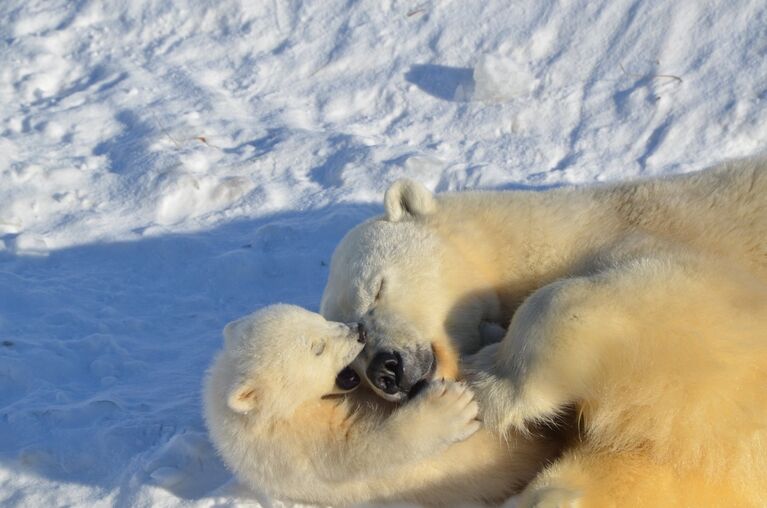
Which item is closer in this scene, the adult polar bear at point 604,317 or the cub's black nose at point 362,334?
the adult polar bear at point 604,317

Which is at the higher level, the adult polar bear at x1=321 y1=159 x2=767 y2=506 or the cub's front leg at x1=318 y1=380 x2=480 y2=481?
the adult polar bear at x1=321 y1=159 x2=767 y2=506

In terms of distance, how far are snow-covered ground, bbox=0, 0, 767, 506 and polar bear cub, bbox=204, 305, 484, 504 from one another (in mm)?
565

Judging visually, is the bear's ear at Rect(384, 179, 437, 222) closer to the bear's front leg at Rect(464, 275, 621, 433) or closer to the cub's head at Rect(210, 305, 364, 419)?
the cub's head at Rect(210, 305, 364, 419)

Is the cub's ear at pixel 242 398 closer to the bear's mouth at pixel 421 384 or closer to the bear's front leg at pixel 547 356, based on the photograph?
the bear's mouth at pixel 421 384

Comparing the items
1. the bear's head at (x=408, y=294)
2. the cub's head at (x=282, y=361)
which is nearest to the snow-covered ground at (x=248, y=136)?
the cub's head at (x=282, y=361)

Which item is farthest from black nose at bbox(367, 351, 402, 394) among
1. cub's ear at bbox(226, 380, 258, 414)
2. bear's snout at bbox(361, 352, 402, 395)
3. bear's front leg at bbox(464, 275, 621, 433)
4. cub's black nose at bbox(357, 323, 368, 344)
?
cub's ear at bbox(226, 380, 258, 414)

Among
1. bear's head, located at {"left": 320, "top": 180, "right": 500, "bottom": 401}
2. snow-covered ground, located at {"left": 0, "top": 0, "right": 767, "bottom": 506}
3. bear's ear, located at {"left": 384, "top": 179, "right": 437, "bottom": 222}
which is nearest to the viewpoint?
bear's head, located at {"left": 320, "top": 180, "right": 500, "bottom": 401}

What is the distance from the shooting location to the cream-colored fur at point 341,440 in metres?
2.78

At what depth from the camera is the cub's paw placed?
109 inches

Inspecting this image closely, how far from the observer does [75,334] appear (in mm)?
4141

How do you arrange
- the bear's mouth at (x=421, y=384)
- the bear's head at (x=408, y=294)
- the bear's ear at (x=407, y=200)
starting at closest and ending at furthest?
the bear's mouth at (x=421, y=384) → the bear's head at (x=408, y=294) → the bear's ear at (x=407, y=200)

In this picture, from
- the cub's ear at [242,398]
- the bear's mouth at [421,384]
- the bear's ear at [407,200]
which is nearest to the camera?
the cub's ear at [242,398]

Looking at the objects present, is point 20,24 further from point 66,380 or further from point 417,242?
point 417,242

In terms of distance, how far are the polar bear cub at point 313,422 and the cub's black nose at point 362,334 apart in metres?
0.10
